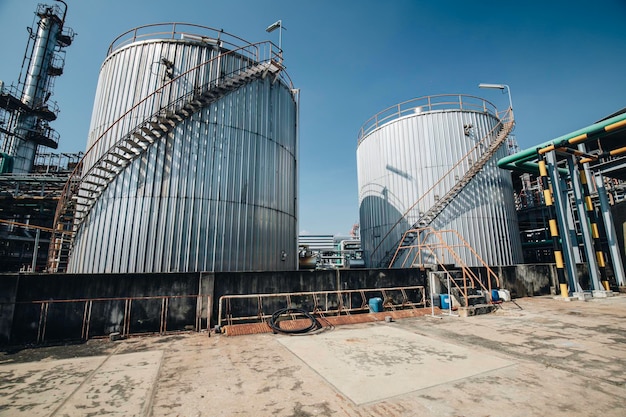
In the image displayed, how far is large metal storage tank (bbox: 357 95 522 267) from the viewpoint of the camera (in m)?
19.5

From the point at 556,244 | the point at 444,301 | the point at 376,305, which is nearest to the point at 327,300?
the point at 376,305

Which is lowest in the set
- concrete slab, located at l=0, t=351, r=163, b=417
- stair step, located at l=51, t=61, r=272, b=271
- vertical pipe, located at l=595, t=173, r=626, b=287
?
concrete slab, located at l=0, t=351, r=163, b=417

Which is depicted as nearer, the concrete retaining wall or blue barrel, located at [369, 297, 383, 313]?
the concrete retaining wall

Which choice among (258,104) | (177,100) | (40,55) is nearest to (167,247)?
(177,100)

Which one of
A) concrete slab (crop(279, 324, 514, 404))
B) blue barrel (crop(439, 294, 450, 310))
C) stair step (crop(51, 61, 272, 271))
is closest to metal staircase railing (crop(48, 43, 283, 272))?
stair step (crop(51, 61, 272, 271))

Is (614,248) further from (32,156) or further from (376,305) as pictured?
(32,156)

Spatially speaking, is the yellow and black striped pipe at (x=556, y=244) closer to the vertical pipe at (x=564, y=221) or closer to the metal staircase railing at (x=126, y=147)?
the vertical pipe at (x=564, y=221)

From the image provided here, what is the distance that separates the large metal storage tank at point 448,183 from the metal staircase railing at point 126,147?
497 inches

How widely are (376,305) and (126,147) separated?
12.5m

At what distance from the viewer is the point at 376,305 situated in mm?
12164

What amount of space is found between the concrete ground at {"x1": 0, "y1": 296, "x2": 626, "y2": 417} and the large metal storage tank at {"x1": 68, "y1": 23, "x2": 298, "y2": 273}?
446 centimetres

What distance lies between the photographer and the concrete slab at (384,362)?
499 cm

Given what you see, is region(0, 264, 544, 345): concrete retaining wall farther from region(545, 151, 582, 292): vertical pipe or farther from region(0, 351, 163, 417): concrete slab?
region(545, 151, 582, 292): vertical pipe

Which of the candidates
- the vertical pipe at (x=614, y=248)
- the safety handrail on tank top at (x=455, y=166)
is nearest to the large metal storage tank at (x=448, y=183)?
the safety handrail on tank top at (x=455, y=166)
